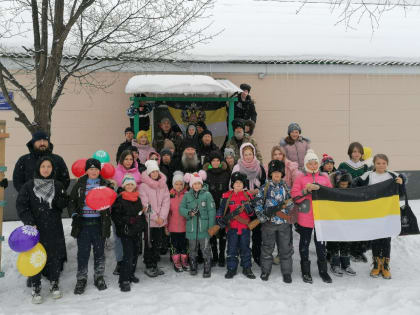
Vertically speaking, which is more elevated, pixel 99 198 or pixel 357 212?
pixel 99 198

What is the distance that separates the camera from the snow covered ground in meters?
4.05

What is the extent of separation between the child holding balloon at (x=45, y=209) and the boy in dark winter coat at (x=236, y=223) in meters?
2.04

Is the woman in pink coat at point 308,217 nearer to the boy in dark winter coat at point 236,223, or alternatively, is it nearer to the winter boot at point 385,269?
the boy in dark winter coat at point 236,223

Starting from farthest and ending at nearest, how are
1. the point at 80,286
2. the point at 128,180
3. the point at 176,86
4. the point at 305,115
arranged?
the point at 305,115 < the point at 176,86 < the point at 128,180 < the point at 80,286

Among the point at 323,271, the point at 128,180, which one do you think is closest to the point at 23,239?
the point at 128,180

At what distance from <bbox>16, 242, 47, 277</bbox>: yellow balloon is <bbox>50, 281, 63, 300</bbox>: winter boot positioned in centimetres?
33

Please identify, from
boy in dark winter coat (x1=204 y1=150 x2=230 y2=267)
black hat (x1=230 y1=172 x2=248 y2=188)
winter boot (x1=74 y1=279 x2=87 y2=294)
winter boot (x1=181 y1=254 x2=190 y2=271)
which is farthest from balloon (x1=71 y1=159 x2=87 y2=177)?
black hat (x1=230 y1=172 x2=248 y2=188)

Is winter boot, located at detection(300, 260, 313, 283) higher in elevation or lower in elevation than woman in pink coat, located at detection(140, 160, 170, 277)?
lower

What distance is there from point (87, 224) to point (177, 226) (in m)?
1.20

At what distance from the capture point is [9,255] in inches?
210

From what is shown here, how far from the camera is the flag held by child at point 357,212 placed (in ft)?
15.8

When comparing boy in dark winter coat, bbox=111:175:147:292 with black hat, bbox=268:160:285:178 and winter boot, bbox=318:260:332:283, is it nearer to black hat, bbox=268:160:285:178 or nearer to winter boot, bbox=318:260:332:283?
black hat, bbox=268:160:285:178

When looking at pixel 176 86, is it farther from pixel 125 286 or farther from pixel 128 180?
pixel 125 286

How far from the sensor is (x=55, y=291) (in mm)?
4285
